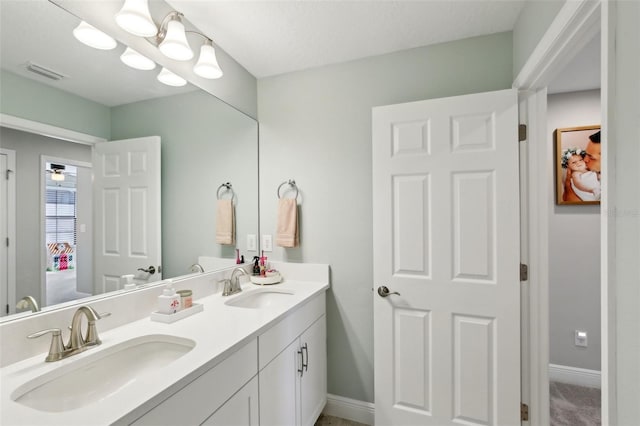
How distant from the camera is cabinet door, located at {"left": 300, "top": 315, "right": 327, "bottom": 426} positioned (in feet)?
5.53

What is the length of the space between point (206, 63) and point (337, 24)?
2.55 ft

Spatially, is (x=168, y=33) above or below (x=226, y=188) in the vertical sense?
above

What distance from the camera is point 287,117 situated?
218 centimetres

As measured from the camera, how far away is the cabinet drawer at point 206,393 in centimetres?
82

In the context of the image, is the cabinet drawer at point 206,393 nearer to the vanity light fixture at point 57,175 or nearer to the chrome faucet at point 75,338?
the chrome faucet at point 75,338

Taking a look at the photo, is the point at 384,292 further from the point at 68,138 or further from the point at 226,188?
the point at 68,138

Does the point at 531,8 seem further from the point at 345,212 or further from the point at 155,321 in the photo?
the point at 155,321

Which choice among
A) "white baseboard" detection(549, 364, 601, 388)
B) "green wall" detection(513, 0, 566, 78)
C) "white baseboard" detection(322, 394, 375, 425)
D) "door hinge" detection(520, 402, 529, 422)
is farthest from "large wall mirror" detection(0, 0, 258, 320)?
"white baseboard" detection(549, 364, 601, 388)

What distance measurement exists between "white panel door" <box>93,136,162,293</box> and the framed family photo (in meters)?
2.93

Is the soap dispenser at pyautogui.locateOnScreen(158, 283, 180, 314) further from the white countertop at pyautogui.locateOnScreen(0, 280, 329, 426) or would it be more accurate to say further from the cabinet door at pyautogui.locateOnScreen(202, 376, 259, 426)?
the cabinet door at pyautogui.locateOnScreen(202, 376, 259, 426)

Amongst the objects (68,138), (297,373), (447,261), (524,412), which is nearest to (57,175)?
(68,138)

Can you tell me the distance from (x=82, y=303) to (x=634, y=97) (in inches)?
72.6

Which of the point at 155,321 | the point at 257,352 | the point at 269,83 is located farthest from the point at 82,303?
the point at 269,83

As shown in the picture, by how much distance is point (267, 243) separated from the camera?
2.21 metres
